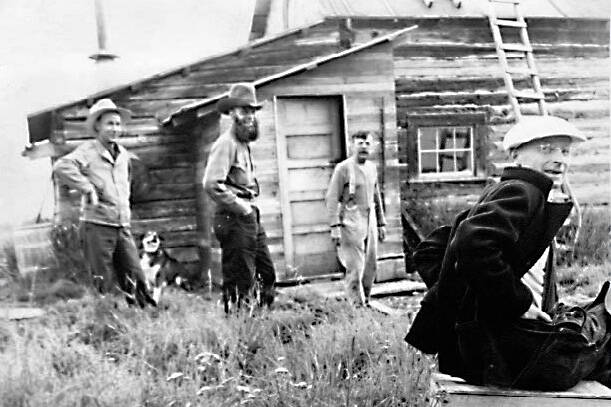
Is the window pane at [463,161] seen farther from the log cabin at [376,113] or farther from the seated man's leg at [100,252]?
the seated man's leg at [100,252]

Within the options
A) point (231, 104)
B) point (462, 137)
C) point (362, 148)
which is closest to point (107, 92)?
point (231, 104)

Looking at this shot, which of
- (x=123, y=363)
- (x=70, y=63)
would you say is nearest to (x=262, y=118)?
(x=70, y=63)

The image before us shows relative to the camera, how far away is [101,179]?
106 inches

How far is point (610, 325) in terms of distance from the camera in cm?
217

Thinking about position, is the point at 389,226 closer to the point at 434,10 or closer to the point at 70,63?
the point at 434,10

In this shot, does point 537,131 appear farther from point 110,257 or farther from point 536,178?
point 110,257

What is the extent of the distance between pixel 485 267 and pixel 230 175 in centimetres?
139

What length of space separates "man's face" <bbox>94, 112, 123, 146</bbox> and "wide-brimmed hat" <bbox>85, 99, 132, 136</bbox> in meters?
0.02

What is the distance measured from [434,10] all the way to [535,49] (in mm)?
497

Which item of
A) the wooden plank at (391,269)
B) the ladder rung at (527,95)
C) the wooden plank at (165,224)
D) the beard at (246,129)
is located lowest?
the wooden plank at (391,269)

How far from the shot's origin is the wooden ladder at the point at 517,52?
2812 millimetres

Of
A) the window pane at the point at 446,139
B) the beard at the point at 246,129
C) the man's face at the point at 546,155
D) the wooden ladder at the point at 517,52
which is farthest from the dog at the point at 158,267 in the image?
the wooden ladder at the point at 517,52

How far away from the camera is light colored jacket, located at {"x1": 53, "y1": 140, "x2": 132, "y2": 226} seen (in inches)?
105

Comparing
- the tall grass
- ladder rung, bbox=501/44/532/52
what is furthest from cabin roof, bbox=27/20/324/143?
ladder rung, bbox=501/44/532/52
